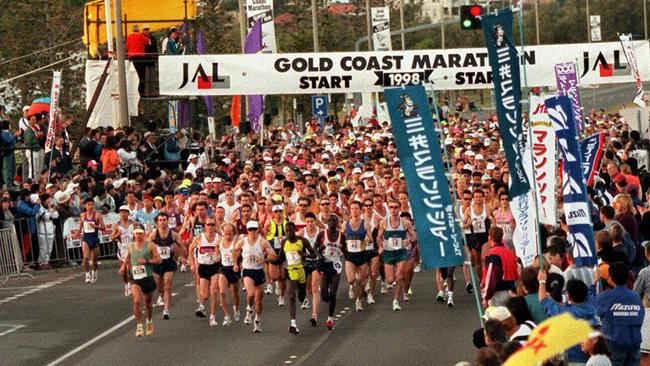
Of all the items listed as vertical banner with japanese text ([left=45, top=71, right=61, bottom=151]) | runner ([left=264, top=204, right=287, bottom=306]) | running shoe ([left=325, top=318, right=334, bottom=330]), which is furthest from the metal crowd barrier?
running shoe ([left=325, top=318, right=334, bottom=330])

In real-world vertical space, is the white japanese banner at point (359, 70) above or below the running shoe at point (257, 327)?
above

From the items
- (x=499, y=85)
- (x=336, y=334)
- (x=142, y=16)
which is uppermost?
(x=142, y=16)

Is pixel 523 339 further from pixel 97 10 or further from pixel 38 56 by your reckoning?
pixel 38 56

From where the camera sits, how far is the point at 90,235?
2819 cm

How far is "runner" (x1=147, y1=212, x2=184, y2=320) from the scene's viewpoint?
23062mm

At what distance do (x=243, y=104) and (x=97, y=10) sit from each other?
18.2m

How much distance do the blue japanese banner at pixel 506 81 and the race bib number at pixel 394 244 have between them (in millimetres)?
8476

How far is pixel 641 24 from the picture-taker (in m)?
129

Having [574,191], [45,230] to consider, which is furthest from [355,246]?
[45,230]

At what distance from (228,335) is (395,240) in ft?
11.3

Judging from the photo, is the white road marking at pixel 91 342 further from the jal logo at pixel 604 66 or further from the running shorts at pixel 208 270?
the jal logo at pixel 604 66

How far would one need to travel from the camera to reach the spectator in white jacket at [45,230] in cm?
3030

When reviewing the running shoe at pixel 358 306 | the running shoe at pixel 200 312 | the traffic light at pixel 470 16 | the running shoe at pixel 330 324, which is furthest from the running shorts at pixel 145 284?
the traffic light at pixel 470 16

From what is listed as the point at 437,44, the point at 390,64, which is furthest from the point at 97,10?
the point at 437,44
